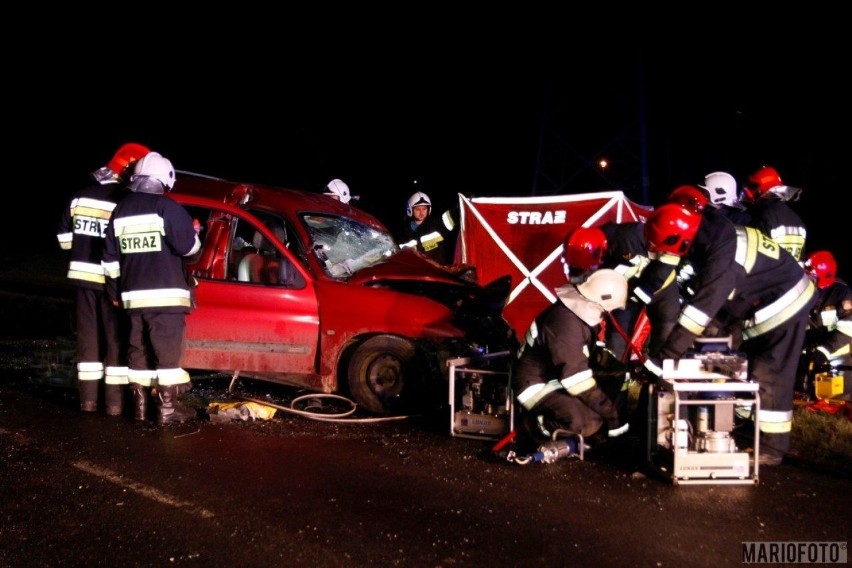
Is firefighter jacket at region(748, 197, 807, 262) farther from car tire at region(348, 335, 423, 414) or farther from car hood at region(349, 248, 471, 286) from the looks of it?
car tire at region(348, 335, 423, 414)

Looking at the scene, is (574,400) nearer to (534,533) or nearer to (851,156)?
(534,533)

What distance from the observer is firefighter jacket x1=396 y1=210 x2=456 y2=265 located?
9258 mm

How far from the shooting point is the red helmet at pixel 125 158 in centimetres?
654

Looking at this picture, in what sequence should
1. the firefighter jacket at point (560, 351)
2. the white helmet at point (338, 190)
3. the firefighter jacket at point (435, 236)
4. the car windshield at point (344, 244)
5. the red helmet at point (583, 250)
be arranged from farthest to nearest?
the white helmet at point (338, 190) < the firefighter jacket at point (435, 236) < the car windshield at point (344, 244) < the red helmet at point (583, 250) < the firefighter jacket at point (560, 351)

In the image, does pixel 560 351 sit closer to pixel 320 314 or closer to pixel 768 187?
pixel 320 314

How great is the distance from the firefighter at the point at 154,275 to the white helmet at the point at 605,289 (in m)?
3.13

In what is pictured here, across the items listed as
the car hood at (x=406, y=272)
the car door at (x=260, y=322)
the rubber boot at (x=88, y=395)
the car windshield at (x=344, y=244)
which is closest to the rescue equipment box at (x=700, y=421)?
the car hood at (x=406, y=272)

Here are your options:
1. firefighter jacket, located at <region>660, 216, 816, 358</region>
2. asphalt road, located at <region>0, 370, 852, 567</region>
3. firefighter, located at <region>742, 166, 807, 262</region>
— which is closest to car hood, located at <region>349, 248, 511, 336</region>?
asphalt road, located at <region>0, 370, 852, 567</region>

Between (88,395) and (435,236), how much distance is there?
4.35 metres

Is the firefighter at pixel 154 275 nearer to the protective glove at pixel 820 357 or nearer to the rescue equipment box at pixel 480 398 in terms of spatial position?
the rescue equipment box at pixel 480 398

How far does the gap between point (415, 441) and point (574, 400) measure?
50.0 inches

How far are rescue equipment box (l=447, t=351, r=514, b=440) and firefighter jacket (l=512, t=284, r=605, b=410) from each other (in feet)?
1.29

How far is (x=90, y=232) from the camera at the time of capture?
6453 millimetres

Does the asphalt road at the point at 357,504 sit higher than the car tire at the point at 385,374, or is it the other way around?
the car tire at the point at 385,374
